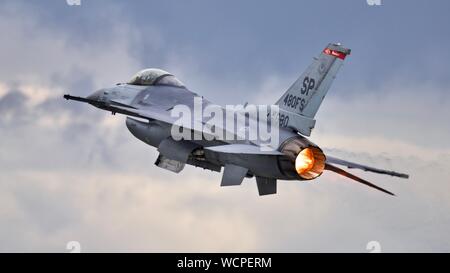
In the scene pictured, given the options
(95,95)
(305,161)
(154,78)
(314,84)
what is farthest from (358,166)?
(95,95)

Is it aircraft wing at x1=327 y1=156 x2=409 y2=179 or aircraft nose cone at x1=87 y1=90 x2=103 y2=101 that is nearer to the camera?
aircraft wing at x1=327 y1=156 x2=409 y2=179

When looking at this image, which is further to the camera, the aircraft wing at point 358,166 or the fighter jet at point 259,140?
the aircraft wing at point 358,166

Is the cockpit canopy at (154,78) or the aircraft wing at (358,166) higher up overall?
the cockpit canopy at (154,78)

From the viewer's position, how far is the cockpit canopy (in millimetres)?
36594

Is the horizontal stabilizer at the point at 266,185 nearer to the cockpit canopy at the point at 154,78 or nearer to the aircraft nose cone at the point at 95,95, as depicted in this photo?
the cockpit canopy at the point at 154,78

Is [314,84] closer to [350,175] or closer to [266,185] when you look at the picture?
[350,175]

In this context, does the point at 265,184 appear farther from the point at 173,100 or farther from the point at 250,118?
the point at 173,100

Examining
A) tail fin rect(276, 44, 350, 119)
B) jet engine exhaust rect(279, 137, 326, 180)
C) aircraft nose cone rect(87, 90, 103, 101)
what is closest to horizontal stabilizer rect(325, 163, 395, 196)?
jet engine exhaust rect(279, 137, 326, 180)

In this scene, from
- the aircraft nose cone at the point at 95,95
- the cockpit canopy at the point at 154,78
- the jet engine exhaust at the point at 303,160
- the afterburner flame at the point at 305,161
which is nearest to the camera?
the jet engine exhaust at the point at 303,160

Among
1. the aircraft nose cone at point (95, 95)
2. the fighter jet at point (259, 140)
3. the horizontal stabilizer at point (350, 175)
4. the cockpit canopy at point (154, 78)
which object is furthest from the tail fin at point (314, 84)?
the aircraft nose cone at point (95, 95)

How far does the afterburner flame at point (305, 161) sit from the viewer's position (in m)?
31.3

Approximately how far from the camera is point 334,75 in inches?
1282

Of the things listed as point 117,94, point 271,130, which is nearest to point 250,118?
point 271,130

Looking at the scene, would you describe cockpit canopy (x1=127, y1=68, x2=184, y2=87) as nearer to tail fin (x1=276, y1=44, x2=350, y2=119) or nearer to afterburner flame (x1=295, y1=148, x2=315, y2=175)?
tail fin (x1=276, y1=44, x2=350, y2=119)
